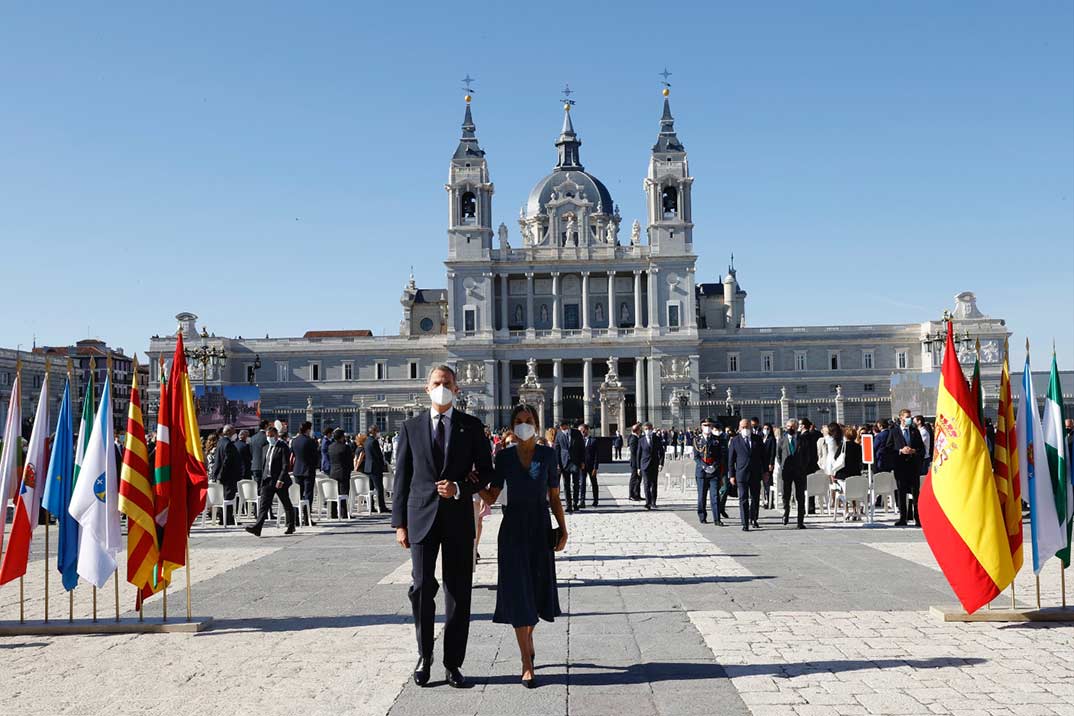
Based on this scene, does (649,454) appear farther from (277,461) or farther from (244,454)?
(277,461)

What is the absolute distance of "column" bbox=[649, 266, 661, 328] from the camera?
73.2m

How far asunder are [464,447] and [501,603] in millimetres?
964

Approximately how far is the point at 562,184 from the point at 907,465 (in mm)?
66681

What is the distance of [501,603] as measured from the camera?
628cm

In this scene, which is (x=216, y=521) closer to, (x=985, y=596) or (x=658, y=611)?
(x=658, y=611)

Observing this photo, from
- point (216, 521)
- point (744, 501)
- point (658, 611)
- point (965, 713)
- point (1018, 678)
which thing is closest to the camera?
point (965, 713)

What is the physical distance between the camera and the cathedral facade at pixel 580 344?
72.9 metres

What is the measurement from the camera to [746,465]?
1541 cm

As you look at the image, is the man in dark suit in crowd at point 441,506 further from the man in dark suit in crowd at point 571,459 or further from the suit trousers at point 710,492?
the man in dark suit in crowd at point 571,459

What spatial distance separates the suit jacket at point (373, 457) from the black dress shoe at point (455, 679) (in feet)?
42.6

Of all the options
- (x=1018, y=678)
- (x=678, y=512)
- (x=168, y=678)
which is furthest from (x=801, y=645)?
(x=678, y=512)

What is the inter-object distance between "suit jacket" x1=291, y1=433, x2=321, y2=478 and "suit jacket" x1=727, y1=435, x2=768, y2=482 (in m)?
6.49

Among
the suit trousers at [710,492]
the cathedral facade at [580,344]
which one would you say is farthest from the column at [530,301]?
the suit trousers at [710,492]

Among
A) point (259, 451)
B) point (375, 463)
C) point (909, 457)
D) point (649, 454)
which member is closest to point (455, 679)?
point (909, 457)
